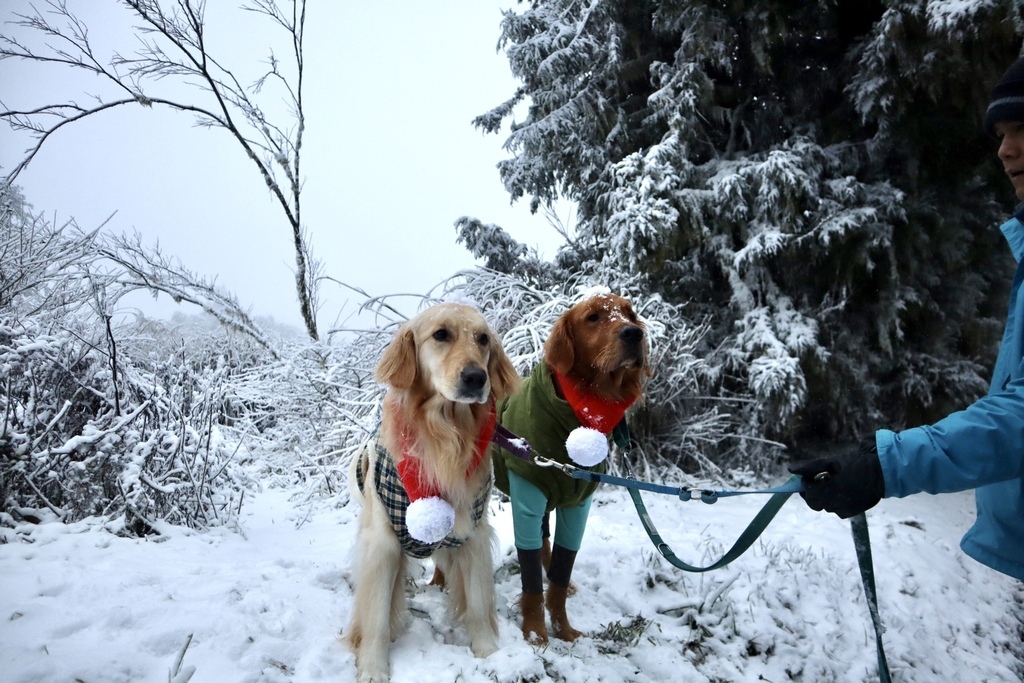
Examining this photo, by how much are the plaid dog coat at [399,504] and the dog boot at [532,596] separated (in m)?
0.30

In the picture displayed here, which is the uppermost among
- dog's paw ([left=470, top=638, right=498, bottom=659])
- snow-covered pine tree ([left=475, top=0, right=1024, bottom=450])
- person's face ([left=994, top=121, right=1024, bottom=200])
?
snow-covered pine tree ([left=475, top=0, right=1024, bottom=450])

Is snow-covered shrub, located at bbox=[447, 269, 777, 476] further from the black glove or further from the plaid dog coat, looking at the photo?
the black glove

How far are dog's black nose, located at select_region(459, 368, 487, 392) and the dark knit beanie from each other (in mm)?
1706

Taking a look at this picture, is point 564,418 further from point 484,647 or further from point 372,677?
point 372,677

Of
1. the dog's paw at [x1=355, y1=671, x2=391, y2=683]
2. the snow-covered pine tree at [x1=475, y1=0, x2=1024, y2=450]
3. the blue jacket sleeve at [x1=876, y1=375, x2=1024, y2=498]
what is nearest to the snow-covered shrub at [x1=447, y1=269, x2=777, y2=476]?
the snow-covered pine tree at [x1=475, y1=0, x2=1024, y2=450]

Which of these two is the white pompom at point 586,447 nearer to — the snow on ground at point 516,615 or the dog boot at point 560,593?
the dog boot at point 560,593

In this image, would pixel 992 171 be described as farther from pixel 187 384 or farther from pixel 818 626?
pixel 187 384

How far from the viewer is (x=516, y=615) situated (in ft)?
8.34

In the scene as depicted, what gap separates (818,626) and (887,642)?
1.07ft

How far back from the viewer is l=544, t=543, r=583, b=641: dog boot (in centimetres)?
245

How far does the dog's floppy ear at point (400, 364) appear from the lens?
7.08 ft

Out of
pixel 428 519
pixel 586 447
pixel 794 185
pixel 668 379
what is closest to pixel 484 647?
pixel 428 519

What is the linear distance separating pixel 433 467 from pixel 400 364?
17.1 inches

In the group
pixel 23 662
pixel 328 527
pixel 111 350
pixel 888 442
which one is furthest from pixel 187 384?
pixel 888 442
